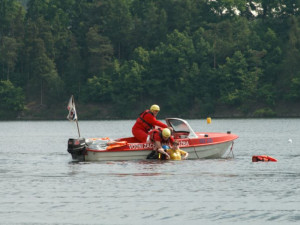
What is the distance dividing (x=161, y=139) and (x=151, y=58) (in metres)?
92.7

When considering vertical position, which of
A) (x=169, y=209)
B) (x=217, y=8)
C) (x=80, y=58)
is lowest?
(x=169, y=209)

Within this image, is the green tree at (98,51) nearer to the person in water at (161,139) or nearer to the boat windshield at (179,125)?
the boat windshield at (179,125)

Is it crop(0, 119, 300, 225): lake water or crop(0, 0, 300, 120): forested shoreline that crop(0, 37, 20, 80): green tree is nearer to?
crop(0, 0, 300, 120): forested shoreline

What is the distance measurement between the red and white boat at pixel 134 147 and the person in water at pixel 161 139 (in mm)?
442

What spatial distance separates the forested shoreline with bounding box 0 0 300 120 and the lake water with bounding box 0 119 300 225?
79.7 metres

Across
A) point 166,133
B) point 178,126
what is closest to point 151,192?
point 166,133

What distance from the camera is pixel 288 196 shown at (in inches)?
854

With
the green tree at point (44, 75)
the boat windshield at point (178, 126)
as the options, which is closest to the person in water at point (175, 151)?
the boat windshield at point (178, 126)

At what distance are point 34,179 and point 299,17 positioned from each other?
316ft

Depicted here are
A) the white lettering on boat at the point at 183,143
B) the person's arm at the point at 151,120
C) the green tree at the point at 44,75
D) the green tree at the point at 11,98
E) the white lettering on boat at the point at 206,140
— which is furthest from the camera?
the green tree at the point at 44,75

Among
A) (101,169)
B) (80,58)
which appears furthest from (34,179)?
(80,58)

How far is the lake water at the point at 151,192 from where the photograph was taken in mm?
18828

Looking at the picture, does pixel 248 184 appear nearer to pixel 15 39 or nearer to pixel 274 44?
pixel 274 44

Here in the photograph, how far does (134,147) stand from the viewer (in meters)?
32.6
